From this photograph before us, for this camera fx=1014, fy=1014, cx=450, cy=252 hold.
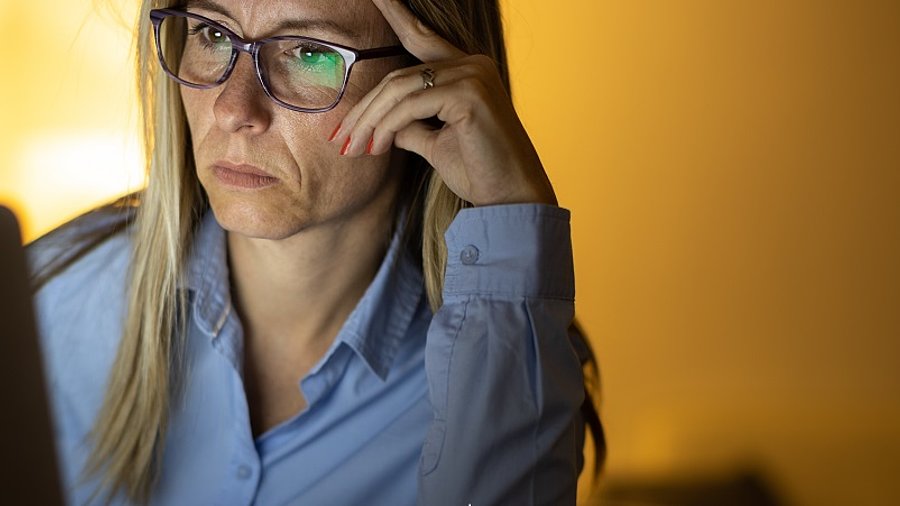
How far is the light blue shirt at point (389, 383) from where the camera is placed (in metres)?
1.29

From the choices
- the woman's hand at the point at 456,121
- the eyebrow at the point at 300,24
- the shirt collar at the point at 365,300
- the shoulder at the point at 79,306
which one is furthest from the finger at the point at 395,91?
the shoulder at the point at 79,306

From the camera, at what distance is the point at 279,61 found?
1360mm

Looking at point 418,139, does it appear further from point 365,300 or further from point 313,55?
point 365,300

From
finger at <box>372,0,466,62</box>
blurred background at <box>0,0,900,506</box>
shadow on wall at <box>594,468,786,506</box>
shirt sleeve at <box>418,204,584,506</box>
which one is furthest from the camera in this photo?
shadow on wall at <box>594,468,786,506</box>

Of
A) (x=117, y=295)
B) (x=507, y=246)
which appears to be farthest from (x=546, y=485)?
(x=117, y=295)

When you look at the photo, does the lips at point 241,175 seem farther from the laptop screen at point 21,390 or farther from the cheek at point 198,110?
the laptop screen at point 21,390

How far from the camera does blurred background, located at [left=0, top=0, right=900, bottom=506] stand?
2422 millimetres

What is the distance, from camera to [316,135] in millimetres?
1403

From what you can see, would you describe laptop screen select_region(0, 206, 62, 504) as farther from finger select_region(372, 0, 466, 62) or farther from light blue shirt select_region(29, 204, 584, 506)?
finger select_region(372, 0, 466, 62)

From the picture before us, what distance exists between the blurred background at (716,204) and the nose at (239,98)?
1148 millimetres

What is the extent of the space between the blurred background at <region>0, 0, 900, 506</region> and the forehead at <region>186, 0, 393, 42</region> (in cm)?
112

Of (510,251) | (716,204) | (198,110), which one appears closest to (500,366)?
(510,251)

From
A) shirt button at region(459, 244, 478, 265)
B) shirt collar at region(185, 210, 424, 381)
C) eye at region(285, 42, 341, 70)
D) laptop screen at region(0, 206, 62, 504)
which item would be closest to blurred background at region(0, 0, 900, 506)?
shirt collar at region(185, 210, 424, 381)

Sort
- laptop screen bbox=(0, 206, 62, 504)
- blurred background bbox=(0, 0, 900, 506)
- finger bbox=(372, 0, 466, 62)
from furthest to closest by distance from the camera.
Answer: blurred background bbox=(0, 0, 900, 506), finger bbox=(372, 0, 466, 62), laptop screen bbox=(0, 206, 62, 504)
